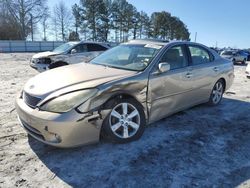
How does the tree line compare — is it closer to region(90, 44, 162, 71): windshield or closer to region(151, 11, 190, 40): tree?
region(151, 11, 190, 40): tree

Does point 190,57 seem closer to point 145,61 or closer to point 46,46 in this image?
point 145,61

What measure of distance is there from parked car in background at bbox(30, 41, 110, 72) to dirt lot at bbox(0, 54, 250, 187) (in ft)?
16.5

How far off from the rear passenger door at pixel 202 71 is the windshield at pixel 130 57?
3.22 feet

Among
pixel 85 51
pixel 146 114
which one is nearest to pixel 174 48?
pixel 146 114

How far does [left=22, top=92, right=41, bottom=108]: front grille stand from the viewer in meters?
3.38

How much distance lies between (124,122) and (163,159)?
29.9 inches

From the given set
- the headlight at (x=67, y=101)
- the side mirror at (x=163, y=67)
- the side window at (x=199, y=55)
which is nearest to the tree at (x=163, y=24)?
the side window at (x=199, y=55)

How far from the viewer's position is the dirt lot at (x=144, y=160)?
115 inches

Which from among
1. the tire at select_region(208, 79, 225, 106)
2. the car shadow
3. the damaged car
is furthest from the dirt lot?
the tire at select_region(208, 79, 225, 106)

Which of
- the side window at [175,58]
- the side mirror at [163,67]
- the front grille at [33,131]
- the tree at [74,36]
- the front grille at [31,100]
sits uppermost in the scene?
the tree at [74,36]

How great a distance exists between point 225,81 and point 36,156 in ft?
15.5

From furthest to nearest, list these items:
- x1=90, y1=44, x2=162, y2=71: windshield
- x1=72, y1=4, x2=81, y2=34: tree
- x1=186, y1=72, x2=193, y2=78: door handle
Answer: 1. x1=72, y1=4, x2=81, y2=34: tree
2. x1=186, y1=72, x2=193, y2=78: door handle
3. x1=90, y1=44, x2=162, y2=71: windshield

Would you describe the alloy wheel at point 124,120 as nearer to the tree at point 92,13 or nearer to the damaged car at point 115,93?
the damaged car at point 115,93

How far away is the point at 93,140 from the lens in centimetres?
340
